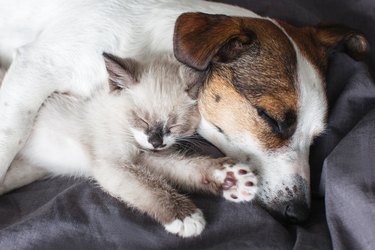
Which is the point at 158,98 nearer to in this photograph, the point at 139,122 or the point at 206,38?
the point at 139,122

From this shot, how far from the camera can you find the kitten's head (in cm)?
153

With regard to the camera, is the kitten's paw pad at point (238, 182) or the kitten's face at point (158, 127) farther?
the kitten's face at point (158, 127)

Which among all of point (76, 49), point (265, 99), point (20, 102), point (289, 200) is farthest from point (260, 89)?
point (20, 102)

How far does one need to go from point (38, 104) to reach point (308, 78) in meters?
0.79

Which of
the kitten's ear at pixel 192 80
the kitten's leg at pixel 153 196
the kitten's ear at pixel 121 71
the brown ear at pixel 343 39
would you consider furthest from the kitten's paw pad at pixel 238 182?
the brown ear at pixel 343 39

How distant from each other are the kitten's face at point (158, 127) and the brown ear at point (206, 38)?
0.19 metres

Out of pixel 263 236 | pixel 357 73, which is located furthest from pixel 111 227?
pixel 357 73

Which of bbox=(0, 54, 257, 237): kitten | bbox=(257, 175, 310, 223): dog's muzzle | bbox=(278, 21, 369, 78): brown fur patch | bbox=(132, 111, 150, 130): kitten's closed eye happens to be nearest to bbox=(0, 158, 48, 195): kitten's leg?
bbox=(0, 54, 257, 237): kitten

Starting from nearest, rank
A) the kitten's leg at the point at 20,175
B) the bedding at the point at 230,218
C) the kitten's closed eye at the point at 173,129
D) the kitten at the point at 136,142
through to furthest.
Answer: the bedding at the point at 230,218, the kitten at the point at 136,142, the kitten's closed eye at the point at 173,129, the kitten's leg at the point at 20,175

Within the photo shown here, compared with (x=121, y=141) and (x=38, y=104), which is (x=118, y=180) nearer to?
(x=121, y=141)

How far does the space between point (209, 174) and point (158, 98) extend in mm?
259

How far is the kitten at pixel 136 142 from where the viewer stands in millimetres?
1441

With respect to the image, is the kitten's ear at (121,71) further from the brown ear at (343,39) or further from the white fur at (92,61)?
the brown ear at (343,39)

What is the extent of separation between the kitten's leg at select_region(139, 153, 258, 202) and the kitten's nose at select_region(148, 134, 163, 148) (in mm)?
50
